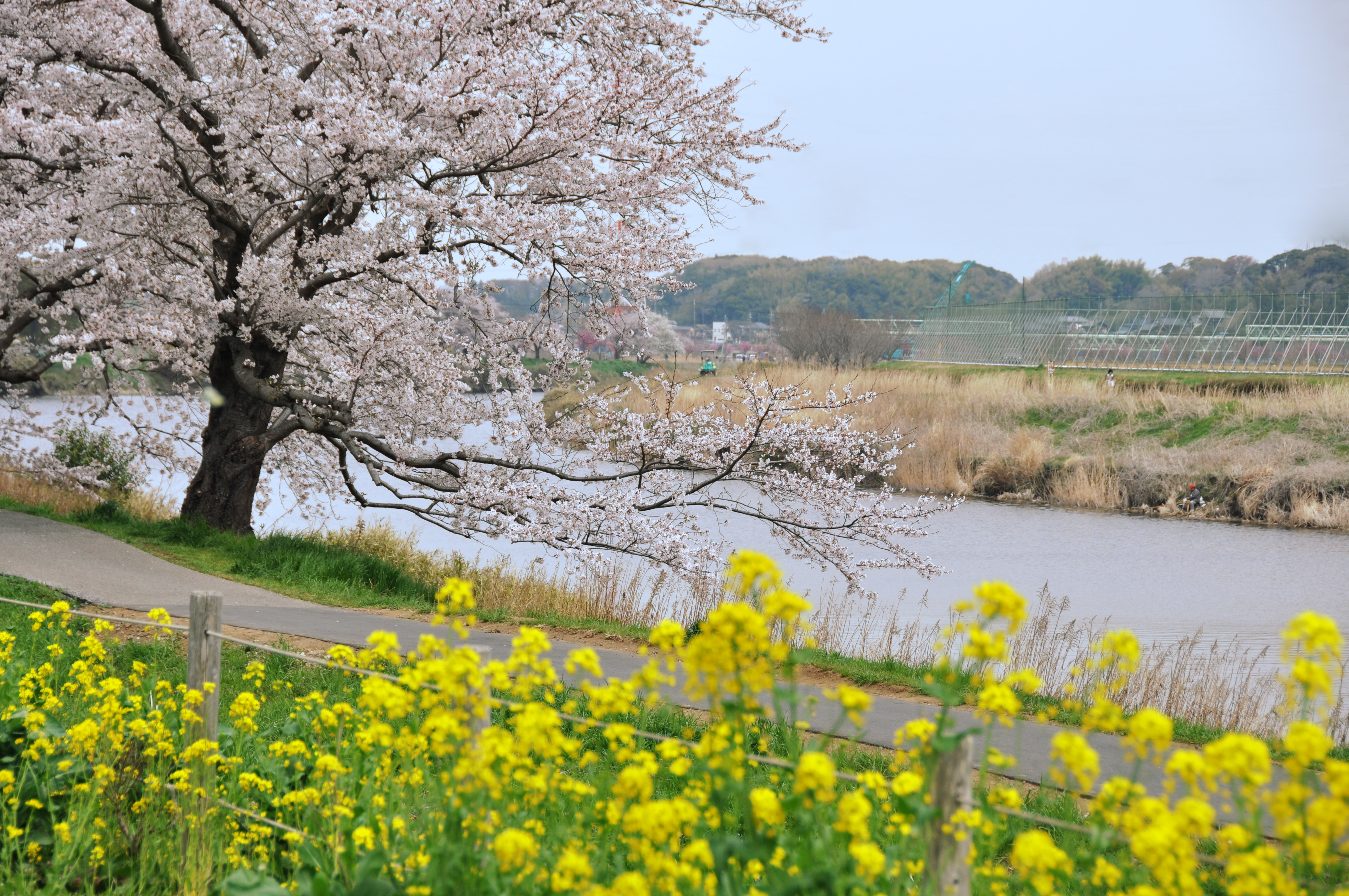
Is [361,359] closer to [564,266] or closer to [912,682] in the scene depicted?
[564,266]

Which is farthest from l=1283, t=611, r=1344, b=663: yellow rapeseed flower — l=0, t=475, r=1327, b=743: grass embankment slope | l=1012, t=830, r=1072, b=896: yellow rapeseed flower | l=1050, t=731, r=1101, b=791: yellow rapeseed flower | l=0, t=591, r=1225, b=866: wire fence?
l=0, t=475, r=1327, b=743: grass embankment slope

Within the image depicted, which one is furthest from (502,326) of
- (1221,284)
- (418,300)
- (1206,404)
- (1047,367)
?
(1221,284)

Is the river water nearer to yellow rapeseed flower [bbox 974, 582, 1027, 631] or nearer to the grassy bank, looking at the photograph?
the grassy bank

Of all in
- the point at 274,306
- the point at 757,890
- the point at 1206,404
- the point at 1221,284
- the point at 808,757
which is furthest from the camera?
the point at 1221,284

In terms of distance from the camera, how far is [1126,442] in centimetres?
2998

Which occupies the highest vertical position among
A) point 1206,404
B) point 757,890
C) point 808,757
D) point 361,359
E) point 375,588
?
point 1206,404

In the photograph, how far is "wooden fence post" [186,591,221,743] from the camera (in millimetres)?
4309

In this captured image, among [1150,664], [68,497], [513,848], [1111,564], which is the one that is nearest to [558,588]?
[1150,664]

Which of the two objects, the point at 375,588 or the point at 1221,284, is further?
the point at 1221,284

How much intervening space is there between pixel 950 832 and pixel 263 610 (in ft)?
26.7

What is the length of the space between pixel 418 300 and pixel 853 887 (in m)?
9.95

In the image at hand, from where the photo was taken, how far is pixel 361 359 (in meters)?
10.6

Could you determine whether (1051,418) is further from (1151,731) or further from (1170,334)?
(1151,731)

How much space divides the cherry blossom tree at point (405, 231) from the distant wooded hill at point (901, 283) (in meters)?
67.3
